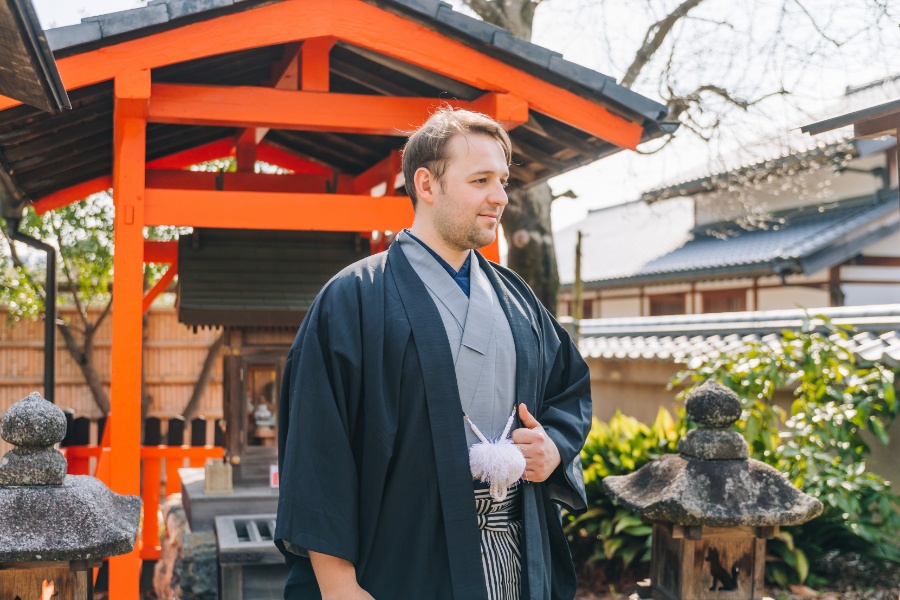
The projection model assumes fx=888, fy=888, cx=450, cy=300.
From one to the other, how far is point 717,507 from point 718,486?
0.30 ft

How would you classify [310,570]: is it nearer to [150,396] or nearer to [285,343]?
[285,343]

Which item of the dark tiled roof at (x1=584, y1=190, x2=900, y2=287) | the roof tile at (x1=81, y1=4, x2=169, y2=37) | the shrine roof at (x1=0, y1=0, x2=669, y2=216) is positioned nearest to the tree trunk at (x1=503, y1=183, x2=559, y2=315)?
the shrine roof at (x1=0, y1=0, x2=669, y2=216)

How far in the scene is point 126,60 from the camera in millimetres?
4047

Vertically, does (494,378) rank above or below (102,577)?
above

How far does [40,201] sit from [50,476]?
13.5 feet

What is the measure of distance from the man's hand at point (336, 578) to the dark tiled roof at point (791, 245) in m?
9.89

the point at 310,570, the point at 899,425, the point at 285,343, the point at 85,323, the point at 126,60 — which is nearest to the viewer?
the point at 310,570

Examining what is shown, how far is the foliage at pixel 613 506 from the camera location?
16.2 feet

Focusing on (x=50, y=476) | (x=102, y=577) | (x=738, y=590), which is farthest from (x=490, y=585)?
(x=102, y=577)

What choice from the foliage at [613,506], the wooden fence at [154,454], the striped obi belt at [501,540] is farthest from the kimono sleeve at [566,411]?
the wooden fence at [154,454]

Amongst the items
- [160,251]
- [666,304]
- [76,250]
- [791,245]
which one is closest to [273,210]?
[160,251]

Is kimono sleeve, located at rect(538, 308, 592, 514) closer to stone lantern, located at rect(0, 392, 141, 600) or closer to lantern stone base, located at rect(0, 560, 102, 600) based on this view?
stone lantern, located at rect(0, 392, 141, 600)

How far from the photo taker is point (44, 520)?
279 cm

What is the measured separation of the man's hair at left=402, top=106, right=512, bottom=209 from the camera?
2146 millimetres
